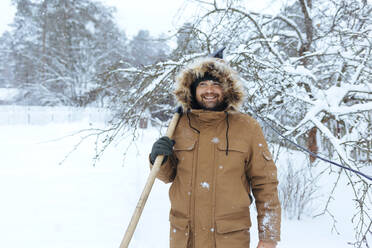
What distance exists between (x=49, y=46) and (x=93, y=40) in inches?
133

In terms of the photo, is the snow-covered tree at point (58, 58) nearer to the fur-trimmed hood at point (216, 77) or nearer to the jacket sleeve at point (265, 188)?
the fur-trimmed hood at point (216, 77)

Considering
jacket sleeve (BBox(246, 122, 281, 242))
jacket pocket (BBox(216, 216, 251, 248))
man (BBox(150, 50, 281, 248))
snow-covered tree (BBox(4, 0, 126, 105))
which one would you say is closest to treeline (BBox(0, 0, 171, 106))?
snow-covered tree (BBox(4, 0, 126, 105))

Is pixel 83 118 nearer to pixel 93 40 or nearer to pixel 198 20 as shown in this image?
pixel 93 40

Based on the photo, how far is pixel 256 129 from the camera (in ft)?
5.43

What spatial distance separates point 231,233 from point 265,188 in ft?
1.09

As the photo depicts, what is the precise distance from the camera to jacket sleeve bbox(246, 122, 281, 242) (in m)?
1.55

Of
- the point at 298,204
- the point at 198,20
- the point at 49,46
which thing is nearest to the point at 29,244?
the point at 198,20

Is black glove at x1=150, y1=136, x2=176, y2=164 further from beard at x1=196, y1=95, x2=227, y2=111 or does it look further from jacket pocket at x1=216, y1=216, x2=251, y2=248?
jacket pocket at x1=216, y1=216, x2=251, y2=248

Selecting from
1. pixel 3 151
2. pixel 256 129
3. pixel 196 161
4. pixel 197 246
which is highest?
pixel 256 129

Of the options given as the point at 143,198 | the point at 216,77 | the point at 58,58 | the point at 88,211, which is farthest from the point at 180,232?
the point at 58,58

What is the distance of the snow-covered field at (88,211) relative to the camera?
11.0ft

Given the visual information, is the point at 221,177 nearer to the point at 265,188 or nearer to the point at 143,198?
the point at 265,188

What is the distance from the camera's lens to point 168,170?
1752mm

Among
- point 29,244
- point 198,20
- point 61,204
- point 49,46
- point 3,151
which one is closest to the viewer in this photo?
point 29,244
